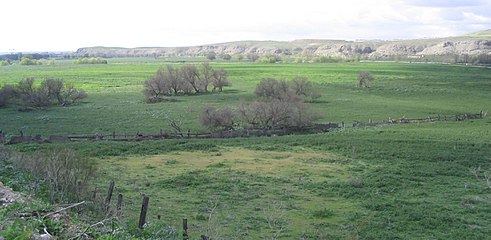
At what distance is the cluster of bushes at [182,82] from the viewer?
3038 inches

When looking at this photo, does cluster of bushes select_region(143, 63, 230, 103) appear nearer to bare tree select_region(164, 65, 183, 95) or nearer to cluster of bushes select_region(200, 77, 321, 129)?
bare tree select_region(164, 65, 183, 95)

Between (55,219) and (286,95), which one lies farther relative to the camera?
(286,95)

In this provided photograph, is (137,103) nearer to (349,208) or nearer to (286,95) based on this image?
(286,95)

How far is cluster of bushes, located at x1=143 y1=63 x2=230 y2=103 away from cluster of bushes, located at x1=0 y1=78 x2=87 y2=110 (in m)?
11.6

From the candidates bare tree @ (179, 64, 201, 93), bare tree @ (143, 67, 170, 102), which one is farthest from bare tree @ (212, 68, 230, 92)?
bare tree @ (143, 67, 170, 102)

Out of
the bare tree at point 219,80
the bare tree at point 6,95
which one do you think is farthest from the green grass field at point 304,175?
the bare tree at point 219,80

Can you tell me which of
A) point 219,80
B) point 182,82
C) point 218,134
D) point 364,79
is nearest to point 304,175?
point 218,134

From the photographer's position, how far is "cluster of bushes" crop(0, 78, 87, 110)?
→ 2462 inches

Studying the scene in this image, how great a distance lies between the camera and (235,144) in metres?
39.3

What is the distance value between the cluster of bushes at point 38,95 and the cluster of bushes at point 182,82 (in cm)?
1165

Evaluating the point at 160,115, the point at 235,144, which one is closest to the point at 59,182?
the point at 235,144

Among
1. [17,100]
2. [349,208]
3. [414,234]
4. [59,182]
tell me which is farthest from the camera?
[17,100]

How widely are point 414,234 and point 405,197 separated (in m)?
5.90

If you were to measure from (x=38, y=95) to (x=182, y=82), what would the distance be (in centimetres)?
2589
